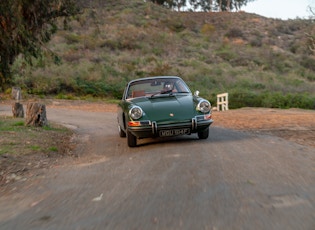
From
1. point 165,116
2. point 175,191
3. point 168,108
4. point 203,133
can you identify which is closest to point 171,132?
point 165,116

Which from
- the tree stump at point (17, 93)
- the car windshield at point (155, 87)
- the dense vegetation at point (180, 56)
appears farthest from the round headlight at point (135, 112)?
the tree stump at point (17, 93)

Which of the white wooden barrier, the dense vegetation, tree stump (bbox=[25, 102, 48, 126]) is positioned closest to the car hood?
tree stump (bbox=[25, 102, 48, 126])

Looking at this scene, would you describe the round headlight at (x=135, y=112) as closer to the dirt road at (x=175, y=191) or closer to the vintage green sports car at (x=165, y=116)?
the vintage green sports car at (x=165, y=116)

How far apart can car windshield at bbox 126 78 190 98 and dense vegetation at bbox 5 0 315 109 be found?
6034mm

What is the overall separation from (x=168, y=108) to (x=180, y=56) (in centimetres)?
3978

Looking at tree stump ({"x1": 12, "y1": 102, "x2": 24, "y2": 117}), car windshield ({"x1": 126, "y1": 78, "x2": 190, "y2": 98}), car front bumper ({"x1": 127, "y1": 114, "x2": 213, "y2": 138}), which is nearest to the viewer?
car front bumper ({"x1": 127, "y1": 114, "x2": 213, "y2": 138})

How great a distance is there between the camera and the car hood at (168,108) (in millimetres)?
8578

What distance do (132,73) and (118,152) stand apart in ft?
91.9

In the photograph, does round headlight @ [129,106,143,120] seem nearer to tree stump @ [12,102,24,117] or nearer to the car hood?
the car hood

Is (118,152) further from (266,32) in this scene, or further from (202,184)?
(266,32)

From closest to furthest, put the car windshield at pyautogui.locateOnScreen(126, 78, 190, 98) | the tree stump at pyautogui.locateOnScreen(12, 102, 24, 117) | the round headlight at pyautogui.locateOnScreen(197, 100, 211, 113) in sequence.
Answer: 1. the round headlight at pyautogui.locateOnScreen(197, 100, 211, 113)
2. the car windshield at pyautogui.locateOnScreen(126, 78, 190, 98)
3. the tree stump at pyautogui.locateOnScreen(12, 102, 24, 117)

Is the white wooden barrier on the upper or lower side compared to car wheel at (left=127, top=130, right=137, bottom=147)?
lower

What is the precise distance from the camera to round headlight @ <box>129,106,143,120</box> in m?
8.63

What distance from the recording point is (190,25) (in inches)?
2527
